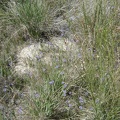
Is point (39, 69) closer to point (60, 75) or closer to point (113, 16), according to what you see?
point (60, 75)

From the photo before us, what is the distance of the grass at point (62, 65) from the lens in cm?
244

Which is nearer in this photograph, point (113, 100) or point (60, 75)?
point (113, 100)

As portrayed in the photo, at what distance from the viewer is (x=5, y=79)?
2.91 m

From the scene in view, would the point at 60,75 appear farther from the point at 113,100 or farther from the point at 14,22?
the point at 14,22

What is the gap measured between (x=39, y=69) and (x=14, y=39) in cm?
74

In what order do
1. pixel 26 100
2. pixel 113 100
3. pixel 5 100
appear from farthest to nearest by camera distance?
pixel 5 100 < pixel 26 100 < pixel 113 100

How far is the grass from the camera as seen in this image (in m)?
2.44

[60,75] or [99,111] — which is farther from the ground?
[60,75]

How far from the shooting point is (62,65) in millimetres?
2852

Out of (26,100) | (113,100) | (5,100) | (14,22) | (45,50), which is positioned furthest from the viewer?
(14,22)

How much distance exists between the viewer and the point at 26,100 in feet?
8.45

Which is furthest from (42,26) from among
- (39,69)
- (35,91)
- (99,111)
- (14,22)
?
(99,111)

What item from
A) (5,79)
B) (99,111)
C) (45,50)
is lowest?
(99,111)

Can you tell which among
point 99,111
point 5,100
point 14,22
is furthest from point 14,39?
point 99,111
